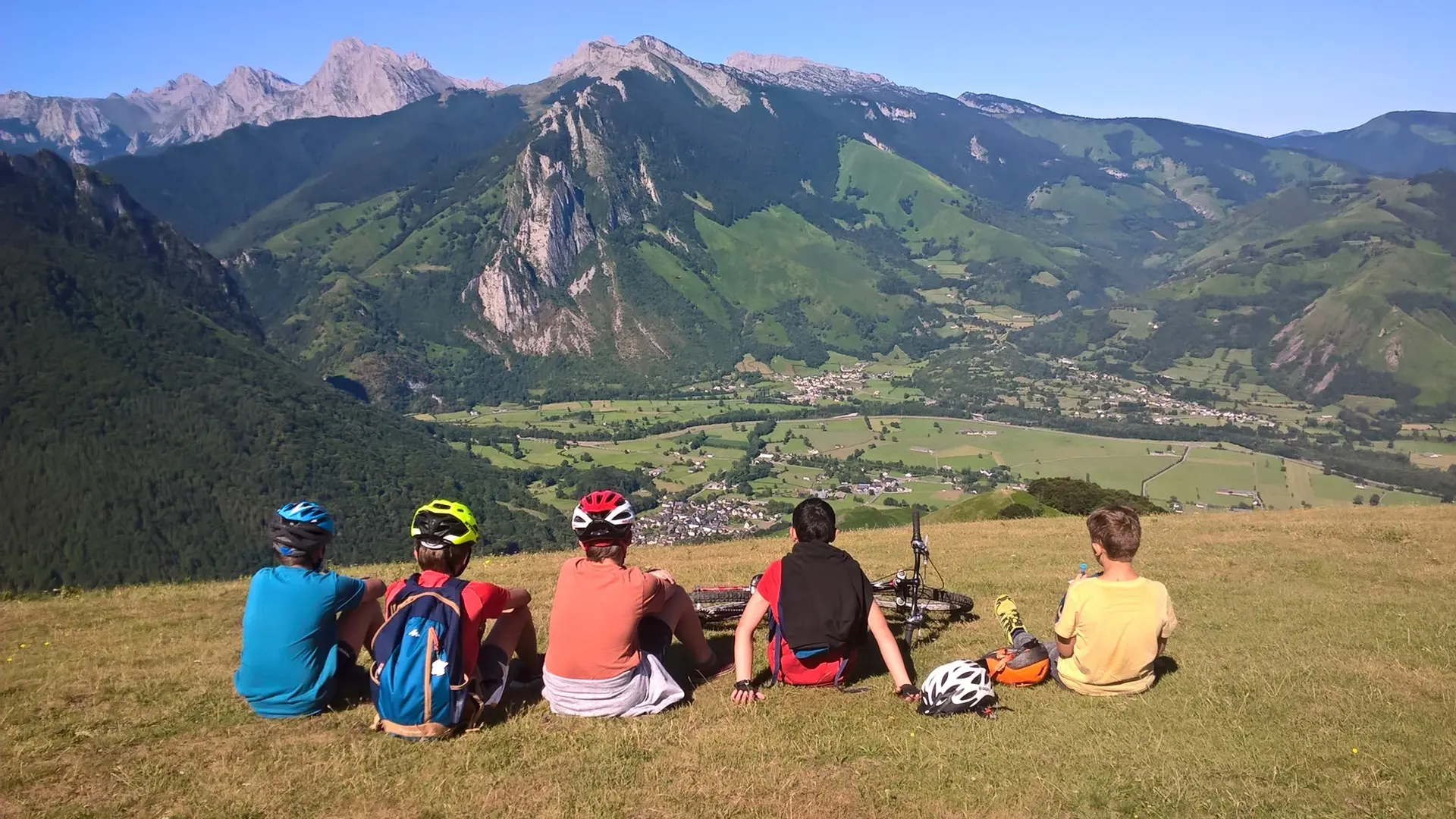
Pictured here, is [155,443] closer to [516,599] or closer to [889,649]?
[516,599]

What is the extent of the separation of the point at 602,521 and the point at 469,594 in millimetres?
1644

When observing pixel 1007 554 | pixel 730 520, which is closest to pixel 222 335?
pixel 730 520

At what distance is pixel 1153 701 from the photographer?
1001cm

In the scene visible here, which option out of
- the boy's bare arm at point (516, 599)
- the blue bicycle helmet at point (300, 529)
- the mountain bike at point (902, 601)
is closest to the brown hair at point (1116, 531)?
the mountain bike at point (902, 601)

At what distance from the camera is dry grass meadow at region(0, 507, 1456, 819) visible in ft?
24.4

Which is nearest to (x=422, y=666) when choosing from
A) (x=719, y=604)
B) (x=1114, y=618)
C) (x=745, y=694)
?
(x=745, y=694)

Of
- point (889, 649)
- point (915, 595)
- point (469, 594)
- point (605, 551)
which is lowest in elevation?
point (915, 595)

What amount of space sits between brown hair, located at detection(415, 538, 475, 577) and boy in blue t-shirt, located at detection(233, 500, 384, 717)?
83 cm

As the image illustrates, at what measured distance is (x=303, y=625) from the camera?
907 centimetres

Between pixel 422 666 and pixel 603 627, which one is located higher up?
pixel 603 627

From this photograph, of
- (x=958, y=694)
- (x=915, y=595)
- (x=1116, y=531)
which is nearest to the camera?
(x=958, y=694)

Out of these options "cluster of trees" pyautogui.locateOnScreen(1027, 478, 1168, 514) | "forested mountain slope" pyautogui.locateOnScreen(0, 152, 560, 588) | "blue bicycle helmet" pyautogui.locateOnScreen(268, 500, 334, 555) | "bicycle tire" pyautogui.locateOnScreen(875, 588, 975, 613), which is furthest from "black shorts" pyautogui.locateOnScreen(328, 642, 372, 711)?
"forested mountain slope" pyautogui.locateOnScreen(0, 152, 560, 588)

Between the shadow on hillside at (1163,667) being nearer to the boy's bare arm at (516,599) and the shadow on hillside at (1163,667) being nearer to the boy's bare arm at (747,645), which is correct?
the boy's bare arm at (747,645)

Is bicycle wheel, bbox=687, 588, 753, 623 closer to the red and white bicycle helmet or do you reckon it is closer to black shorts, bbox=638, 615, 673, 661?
black shorts, bbox=638, 615, 673, 661
